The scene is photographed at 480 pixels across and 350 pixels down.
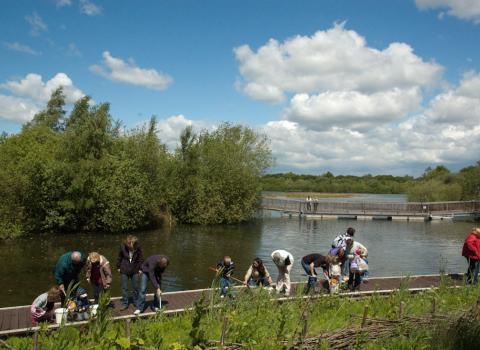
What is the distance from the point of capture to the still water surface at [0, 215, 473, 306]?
16109 mm

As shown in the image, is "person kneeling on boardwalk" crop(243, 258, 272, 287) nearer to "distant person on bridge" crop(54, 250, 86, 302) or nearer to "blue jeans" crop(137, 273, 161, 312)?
"blue jeans" crop(137, 273, 161, 312)

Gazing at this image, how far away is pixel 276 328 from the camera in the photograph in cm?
671

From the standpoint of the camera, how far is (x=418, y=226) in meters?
38.3

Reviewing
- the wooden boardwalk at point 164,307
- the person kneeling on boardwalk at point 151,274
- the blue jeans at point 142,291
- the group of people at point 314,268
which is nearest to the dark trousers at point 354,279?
the group of people at point 314,268

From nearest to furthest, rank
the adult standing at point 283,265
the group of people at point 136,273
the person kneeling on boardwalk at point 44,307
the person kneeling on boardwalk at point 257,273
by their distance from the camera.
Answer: the person kneeling on boardwalk at point 44,307
the group of people at point 136,273
the person kneeling on boardwalk at point 257,273
the adult standing at point 283,265

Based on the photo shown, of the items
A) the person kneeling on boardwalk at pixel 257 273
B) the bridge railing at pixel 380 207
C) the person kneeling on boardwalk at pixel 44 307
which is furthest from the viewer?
the bridge railing at pixel 380 207

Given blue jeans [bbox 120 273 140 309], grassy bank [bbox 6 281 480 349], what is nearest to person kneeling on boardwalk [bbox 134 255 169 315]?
blue jeans [bbox 120 273 140 309]

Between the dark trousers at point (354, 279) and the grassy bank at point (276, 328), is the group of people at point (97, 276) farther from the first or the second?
the dark trousers at point (354, 279)

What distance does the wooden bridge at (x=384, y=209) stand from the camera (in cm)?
4428

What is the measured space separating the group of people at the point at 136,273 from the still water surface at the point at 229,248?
2.92 meters

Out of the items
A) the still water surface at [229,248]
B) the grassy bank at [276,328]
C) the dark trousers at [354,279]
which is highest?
the grassy bank at [276,328]

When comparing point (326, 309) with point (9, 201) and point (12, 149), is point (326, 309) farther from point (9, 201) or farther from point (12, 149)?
point (12, 149)

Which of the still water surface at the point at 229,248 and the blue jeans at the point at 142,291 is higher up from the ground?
the blue jeans at the point at 142,291

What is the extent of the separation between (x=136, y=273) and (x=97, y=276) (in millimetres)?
886
